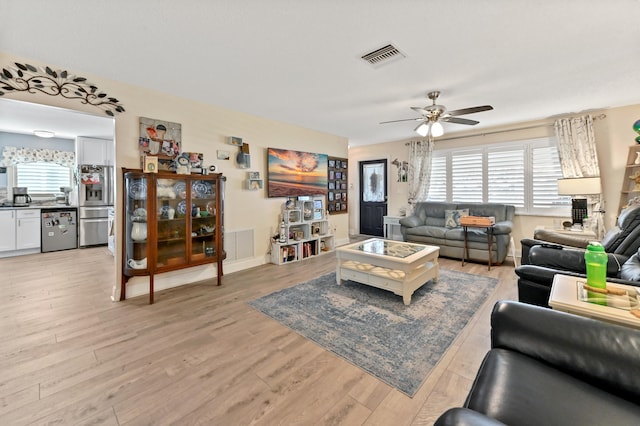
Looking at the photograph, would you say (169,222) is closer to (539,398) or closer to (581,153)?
(539,398)

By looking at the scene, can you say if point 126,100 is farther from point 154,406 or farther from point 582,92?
point 582,92

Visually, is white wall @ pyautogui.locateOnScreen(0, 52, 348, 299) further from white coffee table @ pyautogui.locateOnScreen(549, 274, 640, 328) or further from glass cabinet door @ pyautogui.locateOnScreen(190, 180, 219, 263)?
white coffee table @ pyautogui.locateOnScreen(549, 274, 640, 328)

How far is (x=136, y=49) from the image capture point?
2332 millimetres

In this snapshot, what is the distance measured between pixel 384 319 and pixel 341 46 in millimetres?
2439

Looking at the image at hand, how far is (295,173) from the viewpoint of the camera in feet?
16.3

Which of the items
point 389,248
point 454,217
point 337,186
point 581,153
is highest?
point 581,153

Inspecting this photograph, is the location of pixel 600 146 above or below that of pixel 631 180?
above

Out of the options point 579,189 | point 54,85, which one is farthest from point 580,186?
point 54,85

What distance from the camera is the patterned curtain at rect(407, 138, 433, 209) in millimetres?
5805

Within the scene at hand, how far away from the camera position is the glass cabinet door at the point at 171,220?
10.3 ft

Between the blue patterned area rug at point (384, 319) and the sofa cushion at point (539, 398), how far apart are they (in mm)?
736

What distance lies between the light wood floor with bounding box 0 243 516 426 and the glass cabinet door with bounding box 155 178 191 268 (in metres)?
0.49

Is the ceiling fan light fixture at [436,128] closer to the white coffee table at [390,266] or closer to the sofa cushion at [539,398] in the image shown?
the white coffee table at [390,266]

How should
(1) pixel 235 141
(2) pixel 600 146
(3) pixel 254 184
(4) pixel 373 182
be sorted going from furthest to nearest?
(4) pixel 373 182 < (3) pixel 254 184 < (2) pixel 600 146 < (1) pixel 235 141
